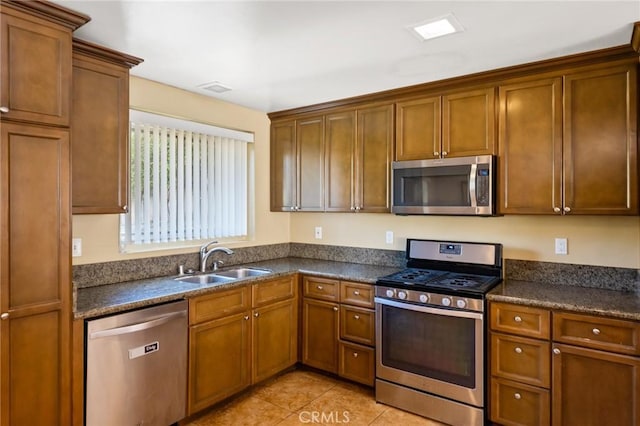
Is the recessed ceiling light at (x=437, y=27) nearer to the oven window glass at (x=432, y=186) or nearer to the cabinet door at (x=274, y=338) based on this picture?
the oven window glass at (x=432, y=186)

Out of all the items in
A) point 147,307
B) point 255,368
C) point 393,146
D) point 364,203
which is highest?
point 393,146

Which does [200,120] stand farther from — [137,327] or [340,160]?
[137,327]

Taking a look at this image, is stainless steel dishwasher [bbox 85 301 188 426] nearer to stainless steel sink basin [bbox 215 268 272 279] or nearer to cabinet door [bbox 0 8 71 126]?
stainless steel sink basin [bbox 215 268 272 279]

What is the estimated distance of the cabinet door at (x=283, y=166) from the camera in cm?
390

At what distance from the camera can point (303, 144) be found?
12.6ft

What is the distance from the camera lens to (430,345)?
272 centimetres

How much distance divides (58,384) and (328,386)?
1904 mm

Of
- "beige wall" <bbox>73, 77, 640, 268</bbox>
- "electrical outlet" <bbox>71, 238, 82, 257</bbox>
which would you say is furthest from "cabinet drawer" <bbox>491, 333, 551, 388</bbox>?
"electrical outlet" <bbox>71, 238, 82, 257</bbox>

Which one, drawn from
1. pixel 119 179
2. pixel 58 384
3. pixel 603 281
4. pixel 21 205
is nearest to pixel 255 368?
pixel 58 384

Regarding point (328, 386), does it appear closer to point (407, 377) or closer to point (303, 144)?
point (407, 377)

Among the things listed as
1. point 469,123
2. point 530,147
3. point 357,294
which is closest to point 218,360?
point 357,294

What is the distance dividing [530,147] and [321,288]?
6.07 ft

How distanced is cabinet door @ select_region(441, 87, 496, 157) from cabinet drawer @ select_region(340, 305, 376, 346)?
1.34 m

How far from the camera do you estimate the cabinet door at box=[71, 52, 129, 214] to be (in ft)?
7.61
